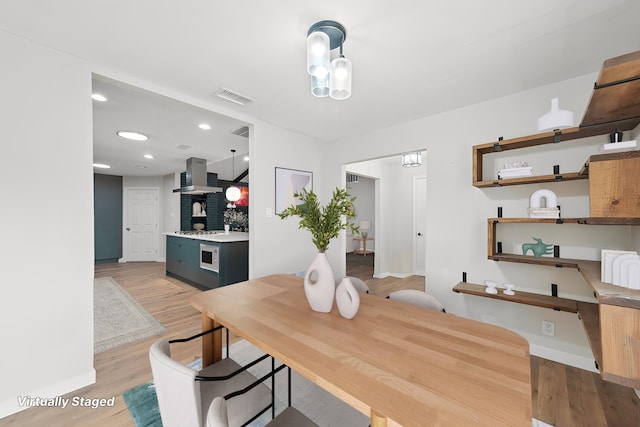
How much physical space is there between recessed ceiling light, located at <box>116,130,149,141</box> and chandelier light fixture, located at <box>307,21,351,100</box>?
3.57 metres

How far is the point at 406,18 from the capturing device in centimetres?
150

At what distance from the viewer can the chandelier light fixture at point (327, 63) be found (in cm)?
134

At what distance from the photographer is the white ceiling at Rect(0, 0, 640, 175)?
143 centimetres

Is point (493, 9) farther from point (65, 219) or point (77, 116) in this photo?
point (65, 219)

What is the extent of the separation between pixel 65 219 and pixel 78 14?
134 cm

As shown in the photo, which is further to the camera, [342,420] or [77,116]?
[77,116]

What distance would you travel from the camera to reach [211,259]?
408cm

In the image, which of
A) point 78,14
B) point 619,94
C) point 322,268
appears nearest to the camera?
point 619,94

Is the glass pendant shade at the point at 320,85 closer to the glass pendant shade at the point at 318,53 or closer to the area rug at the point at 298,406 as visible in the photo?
the glass pendant shade at the point at 318,53

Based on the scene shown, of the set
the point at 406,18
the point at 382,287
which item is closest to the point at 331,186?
the point at 382,287

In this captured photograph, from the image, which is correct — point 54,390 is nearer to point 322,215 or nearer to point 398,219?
point 322,215

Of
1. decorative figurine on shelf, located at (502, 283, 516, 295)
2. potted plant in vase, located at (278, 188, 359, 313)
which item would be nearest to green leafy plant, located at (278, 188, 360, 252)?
potted plant in vase, located at (278, 188, 359, 313)

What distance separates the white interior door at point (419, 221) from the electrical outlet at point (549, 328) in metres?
3.01

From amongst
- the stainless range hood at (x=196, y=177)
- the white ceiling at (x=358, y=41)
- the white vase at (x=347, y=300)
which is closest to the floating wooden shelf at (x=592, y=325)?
the white vase at (x=347, y=300)
